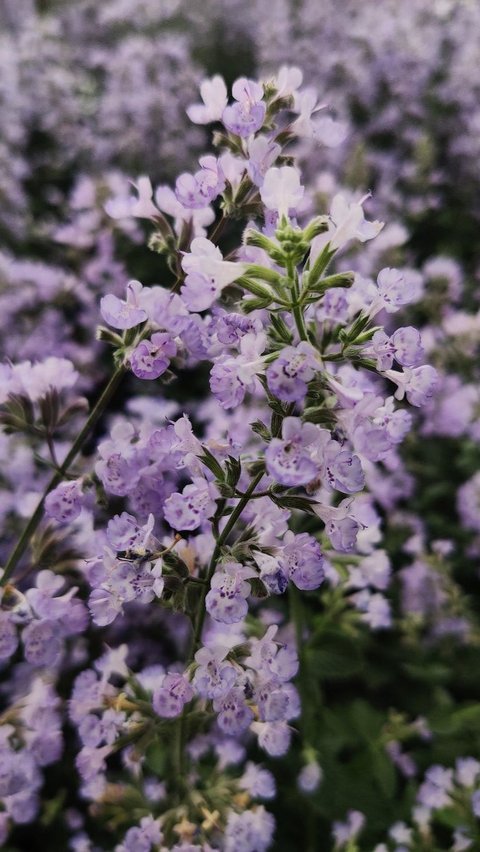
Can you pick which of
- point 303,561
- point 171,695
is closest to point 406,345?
point 303,561

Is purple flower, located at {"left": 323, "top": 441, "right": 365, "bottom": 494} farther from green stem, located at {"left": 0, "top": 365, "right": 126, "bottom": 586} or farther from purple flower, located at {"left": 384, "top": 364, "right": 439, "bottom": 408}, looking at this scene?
green stem, located at {"left": 0, "top": 365, "right": 126, "bottom": 586}

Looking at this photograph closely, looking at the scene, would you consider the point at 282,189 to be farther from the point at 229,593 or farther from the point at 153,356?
the point at 229,593

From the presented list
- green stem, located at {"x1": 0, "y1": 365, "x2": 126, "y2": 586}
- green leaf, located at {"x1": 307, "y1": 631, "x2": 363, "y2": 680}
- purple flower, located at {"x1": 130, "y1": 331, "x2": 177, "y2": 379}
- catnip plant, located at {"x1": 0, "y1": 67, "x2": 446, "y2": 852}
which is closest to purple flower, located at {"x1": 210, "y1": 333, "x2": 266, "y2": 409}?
catnip plant, located at {"x1": 0, "y1": 67, "x2": 446, "y2": 852}

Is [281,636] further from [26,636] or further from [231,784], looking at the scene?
[26,636]

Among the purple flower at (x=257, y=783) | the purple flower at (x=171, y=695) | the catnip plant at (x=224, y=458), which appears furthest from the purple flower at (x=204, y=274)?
the purple flower at (x=257, y=783)

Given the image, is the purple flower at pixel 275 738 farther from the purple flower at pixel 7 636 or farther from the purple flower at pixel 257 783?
the purple flower at pixel 7 636

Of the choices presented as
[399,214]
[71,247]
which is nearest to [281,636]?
[71,247]

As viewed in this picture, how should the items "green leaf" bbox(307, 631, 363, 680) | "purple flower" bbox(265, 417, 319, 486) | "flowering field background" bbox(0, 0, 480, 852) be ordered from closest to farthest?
1. "purple flower" bbox(265, 417, 319, 486)
2. "flowering field background" bbox(0, 0, 480, 852)
3. "green leaf" bbox(307, 631, 363, 680)
